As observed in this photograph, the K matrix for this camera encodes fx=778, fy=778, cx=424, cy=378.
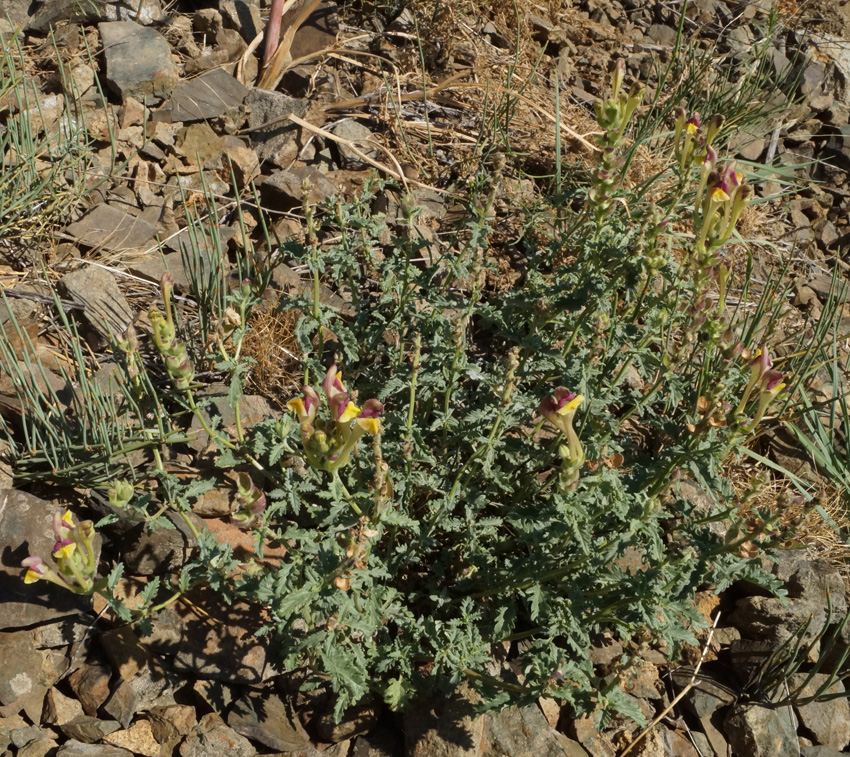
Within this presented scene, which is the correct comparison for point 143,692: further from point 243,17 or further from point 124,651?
point 243,17

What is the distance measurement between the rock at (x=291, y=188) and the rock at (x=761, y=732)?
10.6 feet

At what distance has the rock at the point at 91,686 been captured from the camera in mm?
2881

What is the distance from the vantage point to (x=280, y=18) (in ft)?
15.2

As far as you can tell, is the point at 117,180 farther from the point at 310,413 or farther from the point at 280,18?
the point at 310,413

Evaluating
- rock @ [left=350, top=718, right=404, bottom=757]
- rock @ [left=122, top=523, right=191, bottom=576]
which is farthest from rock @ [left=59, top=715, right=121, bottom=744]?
rock @ [left=350, top=718, right=404, bottom=757]

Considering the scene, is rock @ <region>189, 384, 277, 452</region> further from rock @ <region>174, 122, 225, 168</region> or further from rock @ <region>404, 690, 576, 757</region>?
rock @ <region>174, 122, 225, 168</region>

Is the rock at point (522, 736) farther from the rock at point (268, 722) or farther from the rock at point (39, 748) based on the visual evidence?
the rock at point (39, 748)

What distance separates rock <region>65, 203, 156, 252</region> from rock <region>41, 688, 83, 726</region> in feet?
6.80

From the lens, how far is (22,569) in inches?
115

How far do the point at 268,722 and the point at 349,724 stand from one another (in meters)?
0.31

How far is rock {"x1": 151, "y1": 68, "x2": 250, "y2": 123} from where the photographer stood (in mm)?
4426

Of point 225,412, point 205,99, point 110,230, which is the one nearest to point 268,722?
point 225,412

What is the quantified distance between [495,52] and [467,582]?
3782mm

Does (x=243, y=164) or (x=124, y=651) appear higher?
(x=243, y=164)
